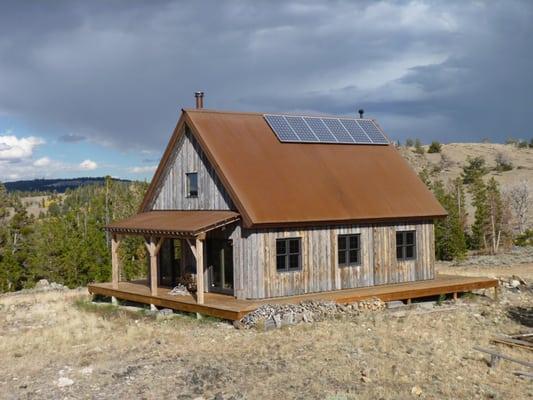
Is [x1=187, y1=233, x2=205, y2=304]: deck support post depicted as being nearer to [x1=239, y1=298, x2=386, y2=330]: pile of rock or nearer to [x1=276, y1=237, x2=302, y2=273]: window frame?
[x1=239, y1=298, x2=386, y2=330]: pile of rock

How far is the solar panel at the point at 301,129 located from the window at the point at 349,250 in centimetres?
407

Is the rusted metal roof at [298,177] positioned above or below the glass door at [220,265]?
above

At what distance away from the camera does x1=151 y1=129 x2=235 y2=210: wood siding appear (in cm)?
2066

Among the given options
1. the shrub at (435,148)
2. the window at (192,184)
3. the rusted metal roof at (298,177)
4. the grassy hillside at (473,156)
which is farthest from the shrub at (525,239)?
the shrub at (435,148)

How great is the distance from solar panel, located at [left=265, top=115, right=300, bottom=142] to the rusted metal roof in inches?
8.1

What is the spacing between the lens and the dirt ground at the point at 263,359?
460 inches

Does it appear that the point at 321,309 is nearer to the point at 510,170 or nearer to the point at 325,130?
the point at 325,130

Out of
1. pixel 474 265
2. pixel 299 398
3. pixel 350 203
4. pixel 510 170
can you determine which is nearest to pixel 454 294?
pixel 350 203

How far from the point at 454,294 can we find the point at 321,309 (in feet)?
21.6

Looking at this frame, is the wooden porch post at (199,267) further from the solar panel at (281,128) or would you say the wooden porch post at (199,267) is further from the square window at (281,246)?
the solar panel at (281,128)

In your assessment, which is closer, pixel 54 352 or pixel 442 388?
pixel 442 388

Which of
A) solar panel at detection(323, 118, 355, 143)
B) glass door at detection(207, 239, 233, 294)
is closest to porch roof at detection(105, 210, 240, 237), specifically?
glass door at detection(207, 239, 233, 294)

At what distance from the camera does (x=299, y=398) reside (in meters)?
11.1

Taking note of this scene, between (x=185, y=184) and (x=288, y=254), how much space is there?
4911 millimetres
